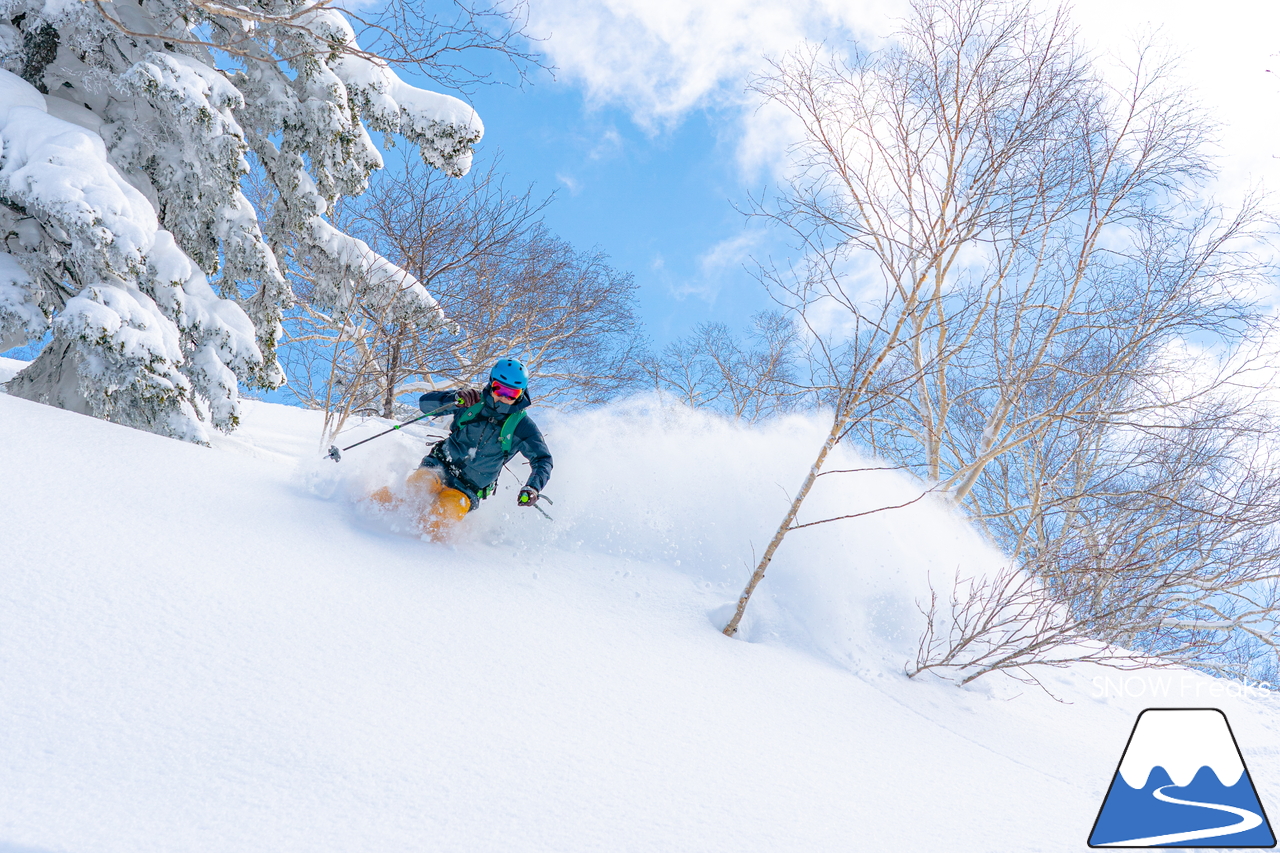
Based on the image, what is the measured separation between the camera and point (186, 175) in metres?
7.10

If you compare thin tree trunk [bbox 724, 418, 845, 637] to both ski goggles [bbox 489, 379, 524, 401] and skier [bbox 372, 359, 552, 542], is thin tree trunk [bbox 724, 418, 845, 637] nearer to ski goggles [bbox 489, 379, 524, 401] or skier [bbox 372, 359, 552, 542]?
skier [bbox 372, 359, 552, 542]

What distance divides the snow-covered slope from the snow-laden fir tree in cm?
147

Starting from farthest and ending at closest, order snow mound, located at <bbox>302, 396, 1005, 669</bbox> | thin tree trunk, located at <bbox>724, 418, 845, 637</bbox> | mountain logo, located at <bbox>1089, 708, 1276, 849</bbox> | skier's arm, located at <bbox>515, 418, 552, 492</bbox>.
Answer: skier's arm, located at <bbox>515, 418, 552, 492</bbox> < snow mound, located at <bbox>302, 396, 1005, 669</bbox> < thin tree trunk, located at <bbox>724, 418, 845, 637</bbox> < mountain logo, located at <bbox>1089, 708, 1276, 849</bbox>

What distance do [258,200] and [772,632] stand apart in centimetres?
914

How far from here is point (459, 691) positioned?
8.63 ft

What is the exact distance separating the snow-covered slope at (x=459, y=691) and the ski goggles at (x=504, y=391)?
1.08m

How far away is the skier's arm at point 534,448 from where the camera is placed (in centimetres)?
539

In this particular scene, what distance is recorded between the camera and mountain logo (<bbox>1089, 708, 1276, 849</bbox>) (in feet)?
8.45

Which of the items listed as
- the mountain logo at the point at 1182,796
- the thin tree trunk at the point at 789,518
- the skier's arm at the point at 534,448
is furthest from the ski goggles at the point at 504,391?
the mountain logo at the point at 1182,796

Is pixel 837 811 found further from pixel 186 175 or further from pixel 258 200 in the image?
pixel 258 200

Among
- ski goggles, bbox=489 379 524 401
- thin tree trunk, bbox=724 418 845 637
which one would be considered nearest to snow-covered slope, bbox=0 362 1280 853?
thin tree trunk, bbox=724 418 845 637

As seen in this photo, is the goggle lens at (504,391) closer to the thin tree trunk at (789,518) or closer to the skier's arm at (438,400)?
the skier's arm at (438,400)

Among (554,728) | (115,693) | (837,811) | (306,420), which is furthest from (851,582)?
(306,420)

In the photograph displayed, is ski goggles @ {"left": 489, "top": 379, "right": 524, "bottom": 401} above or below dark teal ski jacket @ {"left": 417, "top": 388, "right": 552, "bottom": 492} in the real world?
above
